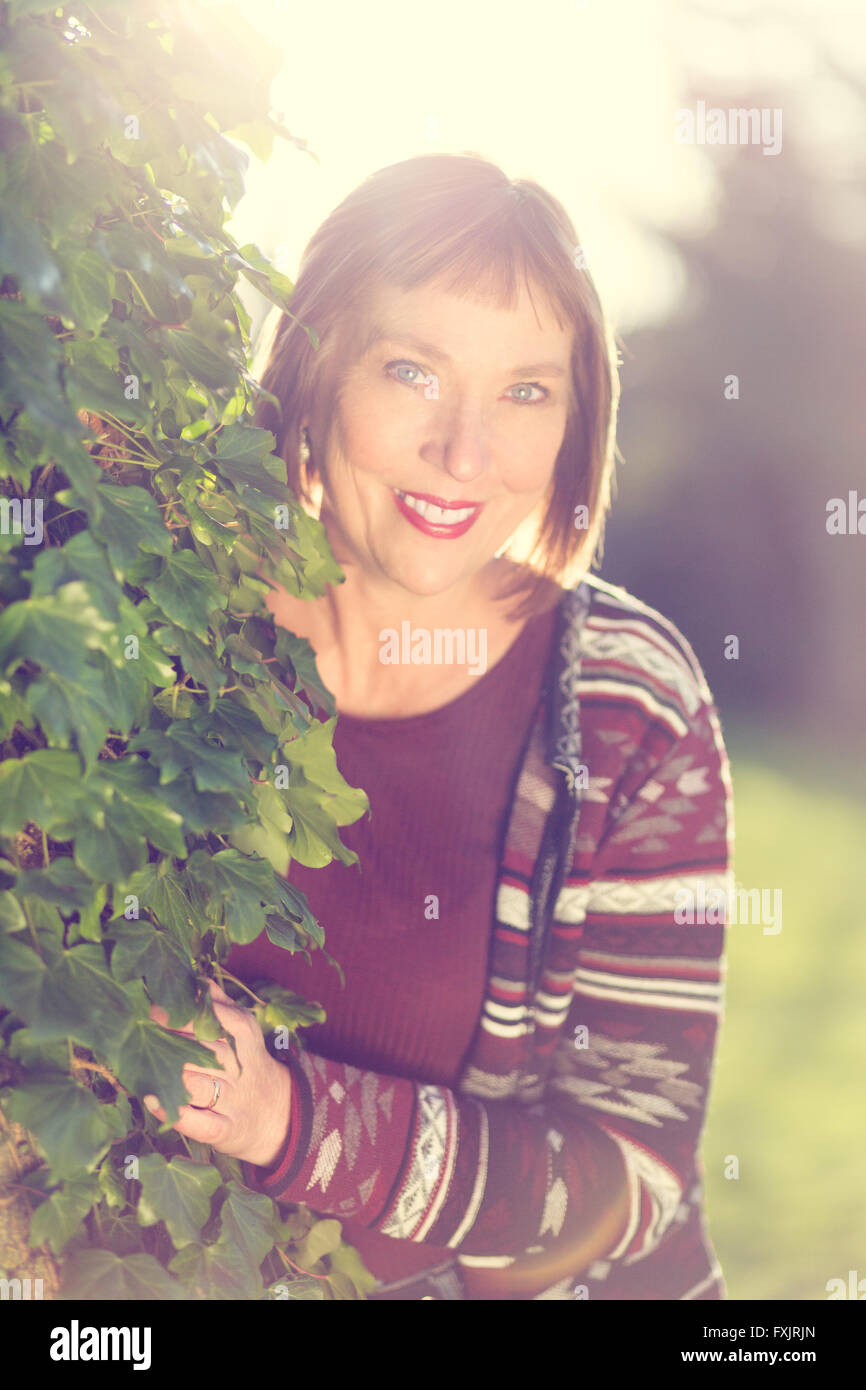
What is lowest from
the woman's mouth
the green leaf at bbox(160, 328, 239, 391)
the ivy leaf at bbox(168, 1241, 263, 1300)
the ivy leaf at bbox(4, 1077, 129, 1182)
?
the ivy leaf at bbox(168, 1241, 263, 1300)

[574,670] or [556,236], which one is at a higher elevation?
[556,236]

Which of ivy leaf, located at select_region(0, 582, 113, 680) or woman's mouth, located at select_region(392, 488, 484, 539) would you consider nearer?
ivy leaf, located at select_region(0, 582, 113, 680)

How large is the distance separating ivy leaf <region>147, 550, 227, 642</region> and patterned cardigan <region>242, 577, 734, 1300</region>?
0.97 meters

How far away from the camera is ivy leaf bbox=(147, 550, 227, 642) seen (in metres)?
1.15

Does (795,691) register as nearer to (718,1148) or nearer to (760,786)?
(760,786)

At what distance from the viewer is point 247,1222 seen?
4.56ft

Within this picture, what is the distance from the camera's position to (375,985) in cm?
A: 205

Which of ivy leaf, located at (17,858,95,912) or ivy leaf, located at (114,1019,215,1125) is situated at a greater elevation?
ivy leaf, located at (17,858,95,912)

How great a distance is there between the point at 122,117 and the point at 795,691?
8.19 m

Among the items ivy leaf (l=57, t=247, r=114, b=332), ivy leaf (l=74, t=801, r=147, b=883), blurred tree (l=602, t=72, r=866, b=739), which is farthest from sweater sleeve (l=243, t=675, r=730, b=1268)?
blurred tree (l=602, t=72, r=866, b=739)

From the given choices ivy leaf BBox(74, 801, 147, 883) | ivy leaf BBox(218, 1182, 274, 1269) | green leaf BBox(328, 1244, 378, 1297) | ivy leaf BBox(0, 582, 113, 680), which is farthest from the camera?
green leaf BBox(328, 1244, 378, 1297)

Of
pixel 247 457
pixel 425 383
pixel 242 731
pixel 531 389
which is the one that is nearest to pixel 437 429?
pixel 425 383

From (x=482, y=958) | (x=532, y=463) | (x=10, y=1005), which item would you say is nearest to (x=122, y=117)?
(x=10, y=1005)

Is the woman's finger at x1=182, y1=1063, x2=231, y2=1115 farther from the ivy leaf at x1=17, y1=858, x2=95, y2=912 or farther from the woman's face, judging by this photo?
the woman's face
